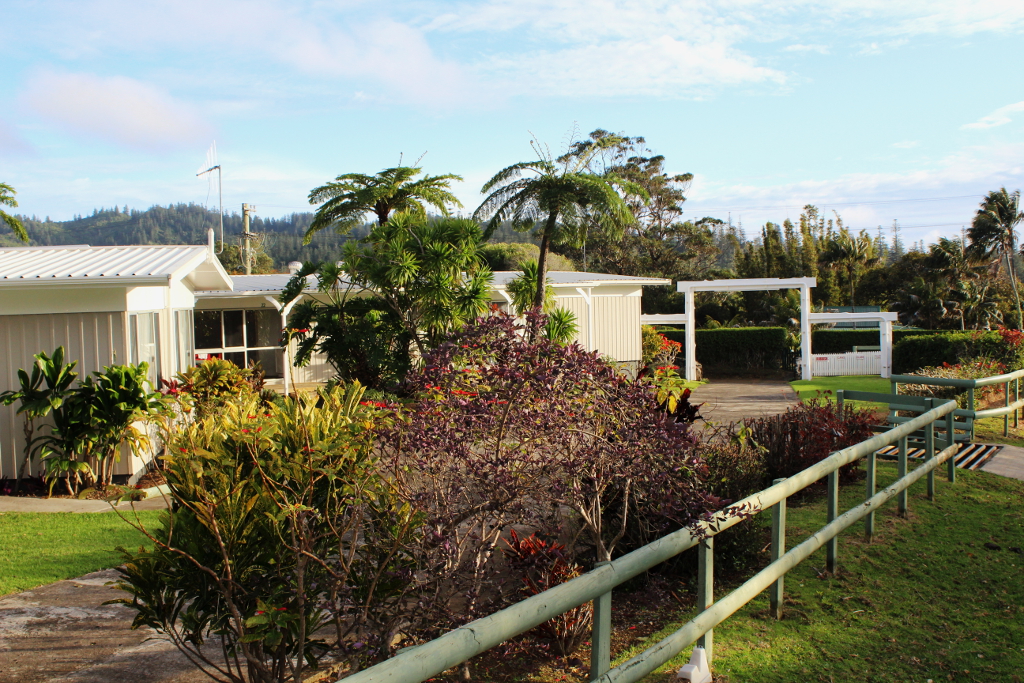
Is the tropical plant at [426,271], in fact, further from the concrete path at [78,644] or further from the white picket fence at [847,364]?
the white picket fence at [847,364]

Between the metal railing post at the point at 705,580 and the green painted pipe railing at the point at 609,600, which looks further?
the metal railing post at the point at 705,580

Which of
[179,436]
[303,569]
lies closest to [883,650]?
[303,569]

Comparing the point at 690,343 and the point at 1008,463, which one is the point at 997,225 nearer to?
the point at 690,343

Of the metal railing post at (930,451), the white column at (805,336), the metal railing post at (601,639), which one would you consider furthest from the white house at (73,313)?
the white column at (805,336)

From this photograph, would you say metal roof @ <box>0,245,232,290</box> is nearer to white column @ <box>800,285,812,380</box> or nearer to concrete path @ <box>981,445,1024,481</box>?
concrete path @ <box>981,445,1024,481</box>

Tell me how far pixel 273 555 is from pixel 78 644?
2080 millimetres

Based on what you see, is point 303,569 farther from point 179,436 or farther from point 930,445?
point 930,445

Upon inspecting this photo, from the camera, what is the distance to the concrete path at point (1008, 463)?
7.62 m

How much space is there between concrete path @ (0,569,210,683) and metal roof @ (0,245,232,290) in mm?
4117

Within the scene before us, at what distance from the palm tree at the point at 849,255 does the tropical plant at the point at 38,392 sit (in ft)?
141

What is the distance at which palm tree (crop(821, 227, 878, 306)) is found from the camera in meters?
44.3

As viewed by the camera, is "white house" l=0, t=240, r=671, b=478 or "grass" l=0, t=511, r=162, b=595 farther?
"white house" l=0, t=240, r=671, b=478

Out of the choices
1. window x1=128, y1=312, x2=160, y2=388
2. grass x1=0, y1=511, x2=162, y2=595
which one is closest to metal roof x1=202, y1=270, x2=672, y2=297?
window x1=128, y1=312, x2=160, y2=388

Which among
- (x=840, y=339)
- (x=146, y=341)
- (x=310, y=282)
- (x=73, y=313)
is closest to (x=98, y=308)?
(x=73, y=313)
